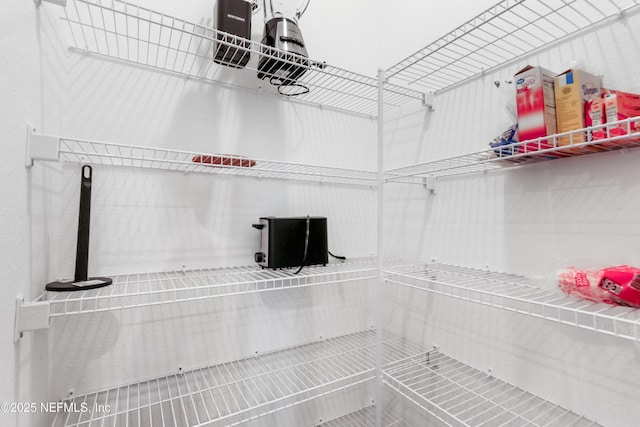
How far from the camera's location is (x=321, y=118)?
51.9 inches

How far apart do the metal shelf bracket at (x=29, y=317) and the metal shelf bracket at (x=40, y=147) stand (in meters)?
0.28

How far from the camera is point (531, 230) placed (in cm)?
88

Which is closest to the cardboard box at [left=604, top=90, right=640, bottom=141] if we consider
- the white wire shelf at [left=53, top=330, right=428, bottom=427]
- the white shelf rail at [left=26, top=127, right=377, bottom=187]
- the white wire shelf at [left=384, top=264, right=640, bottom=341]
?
the white wire shelf at [left=384, top=264, right=640, bottom=341]

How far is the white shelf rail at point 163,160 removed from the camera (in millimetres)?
599

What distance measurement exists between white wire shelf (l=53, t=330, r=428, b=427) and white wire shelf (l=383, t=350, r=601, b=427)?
0.08 metres

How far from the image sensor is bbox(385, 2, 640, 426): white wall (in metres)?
0.70

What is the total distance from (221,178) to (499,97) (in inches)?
40.4

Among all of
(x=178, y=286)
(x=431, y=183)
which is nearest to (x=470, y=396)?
(x=431, y=183)

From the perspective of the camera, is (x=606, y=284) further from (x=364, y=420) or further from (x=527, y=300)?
(x=364, y=420)

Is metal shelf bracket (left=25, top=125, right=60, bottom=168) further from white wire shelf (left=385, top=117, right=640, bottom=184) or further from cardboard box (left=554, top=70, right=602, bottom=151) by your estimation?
cardboard box (left=554, top=70, right=602, bottom=151)

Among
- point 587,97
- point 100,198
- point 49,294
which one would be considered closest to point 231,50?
point 100,198

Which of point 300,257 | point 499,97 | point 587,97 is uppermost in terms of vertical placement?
point 499,97

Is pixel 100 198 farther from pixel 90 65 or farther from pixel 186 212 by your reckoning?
pixel 90 65

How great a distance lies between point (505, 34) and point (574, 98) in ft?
1.36
